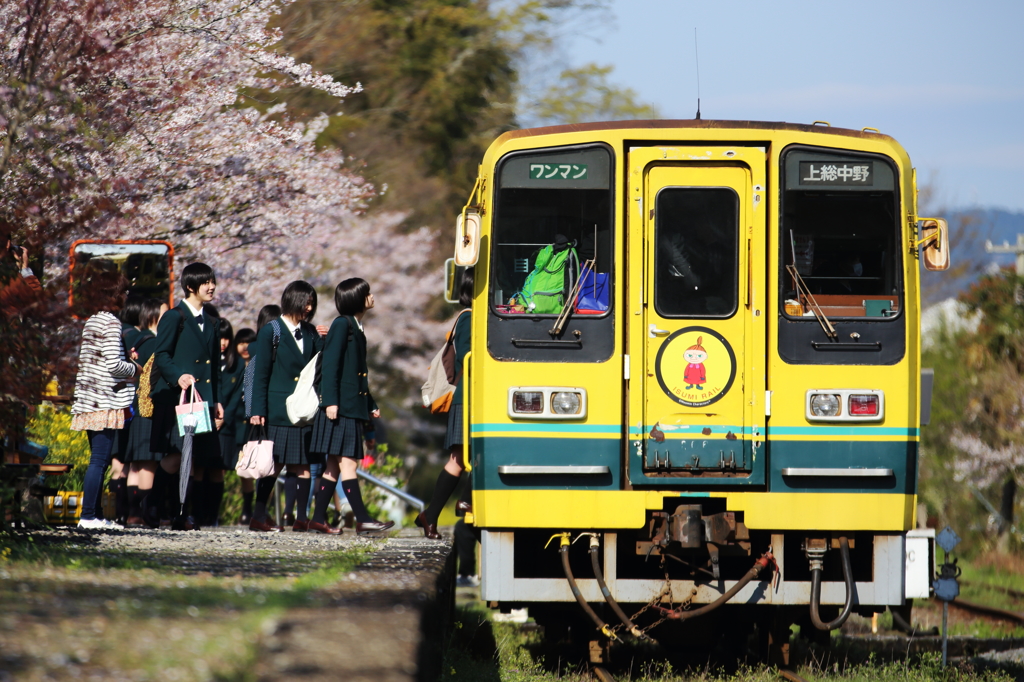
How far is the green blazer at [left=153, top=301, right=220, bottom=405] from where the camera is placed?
8.37 meters

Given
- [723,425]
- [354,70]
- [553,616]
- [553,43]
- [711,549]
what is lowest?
[553,616]

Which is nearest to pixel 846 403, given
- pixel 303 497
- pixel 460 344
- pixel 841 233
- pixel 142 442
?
pixel 841 233

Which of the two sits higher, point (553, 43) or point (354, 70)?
point (553, 43)

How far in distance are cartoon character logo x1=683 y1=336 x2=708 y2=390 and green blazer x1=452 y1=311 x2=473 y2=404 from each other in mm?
1931

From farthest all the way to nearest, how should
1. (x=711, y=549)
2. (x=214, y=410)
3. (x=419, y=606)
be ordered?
(x=214, y=410), (x=711, y=549), (x=419, y=606)

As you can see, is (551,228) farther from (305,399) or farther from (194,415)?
(194,415)

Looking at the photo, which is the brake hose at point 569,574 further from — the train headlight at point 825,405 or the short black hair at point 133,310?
the short black hair at point 133,310

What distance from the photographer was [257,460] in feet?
28.4

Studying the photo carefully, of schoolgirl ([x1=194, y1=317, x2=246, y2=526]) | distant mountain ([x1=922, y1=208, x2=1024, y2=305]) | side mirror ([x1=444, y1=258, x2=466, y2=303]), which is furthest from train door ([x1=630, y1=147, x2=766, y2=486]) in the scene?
distant mountain ([x1=922, y1=208, x2=1024, y2=305])

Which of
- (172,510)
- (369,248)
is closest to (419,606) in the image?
(172,510)

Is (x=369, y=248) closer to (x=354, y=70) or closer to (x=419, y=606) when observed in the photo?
(x=354, y=70)

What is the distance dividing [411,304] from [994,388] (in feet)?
37.3

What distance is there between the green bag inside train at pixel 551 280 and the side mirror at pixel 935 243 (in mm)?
1899

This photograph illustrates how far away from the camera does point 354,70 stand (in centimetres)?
1972
